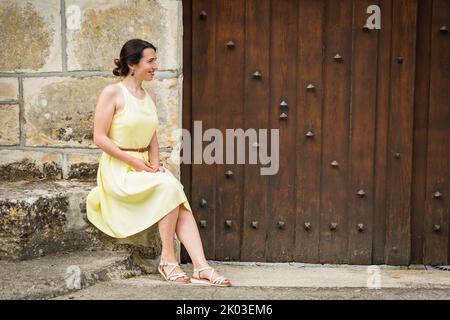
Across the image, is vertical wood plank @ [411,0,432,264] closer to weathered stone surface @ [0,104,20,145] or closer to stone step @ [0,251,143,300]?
stone step @ [0,251,143,300]

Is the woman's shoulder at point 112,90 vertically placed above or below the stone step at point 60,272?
above

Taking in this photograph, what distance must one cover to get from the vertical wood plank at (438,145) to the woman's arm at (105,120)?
6.17 feet

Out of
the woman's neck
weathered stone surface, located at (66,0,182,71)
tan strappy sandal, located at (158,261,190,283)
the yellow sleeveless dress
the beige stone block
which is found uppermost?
weathered stone surface, located at (66,0,182,71)

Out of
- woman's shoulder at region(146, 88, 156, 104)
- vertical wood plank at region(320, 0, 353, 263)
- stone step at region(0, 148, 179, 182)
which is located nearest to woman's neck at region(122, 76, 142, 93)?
woman's shoulder at region(146, 88, 156, 104)

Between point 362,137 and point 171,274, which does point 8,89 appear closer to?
point 171,274

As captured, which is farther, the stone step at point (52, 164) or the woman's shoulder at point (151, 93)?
the stone step at point (52, 164)

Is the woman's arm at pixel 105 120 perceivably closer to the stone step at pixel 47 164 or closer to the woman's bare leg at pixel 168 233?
the woman's bare leg at pixel 168 233

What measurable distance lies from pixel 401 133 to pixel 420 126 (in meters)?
0.14

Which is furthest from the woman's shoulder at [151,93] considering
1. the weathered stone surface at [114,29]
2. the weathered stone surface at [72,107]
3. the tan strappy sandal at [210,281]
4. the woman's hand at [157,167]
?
the tan strappy sandal at [210,281]

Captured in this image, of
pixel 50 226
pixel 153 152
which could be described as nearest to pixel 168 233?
pixel 153 152

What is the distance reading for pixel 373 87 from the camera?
13.0 feet

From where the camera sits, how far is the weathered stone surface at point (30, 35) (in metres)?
3.80

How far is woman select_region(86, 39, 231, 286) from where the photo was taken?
3.35m

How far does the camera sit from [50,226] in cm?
344
